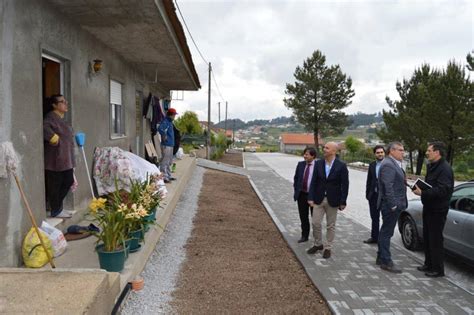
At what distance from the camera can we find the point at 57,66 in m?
5.55

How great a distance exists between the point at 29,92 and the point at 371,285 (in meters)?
4.45

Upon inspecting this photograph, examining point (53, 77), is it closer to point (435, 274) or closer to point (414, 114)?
point (435, 274)

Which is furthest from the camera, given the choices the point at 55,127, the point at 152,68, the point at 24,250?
the point at 152,68

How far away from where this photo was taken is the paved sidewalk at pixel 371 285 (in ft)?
13.5

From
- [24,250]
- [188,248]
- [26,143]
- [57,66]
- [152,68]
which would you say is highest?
[152,68]

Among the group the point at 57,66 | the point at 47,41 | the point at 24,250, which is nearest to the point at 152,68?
the point at 57,66

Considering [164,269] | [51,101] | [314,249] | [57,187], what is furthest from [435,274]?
[51,101]

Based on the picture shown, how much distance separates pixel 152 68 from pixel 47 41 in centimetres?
556

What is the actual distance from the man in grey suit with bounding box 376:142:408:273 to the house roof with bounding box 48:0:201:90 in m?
3.53

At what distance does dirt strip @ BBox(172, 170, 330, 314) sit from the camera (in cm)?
410

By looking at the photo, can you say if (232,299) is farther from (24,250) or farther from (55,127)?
(55,127)

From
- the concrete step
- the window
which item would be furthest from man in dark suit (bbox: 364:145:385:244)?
the window

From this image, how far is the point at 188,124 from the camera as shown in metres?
40.3

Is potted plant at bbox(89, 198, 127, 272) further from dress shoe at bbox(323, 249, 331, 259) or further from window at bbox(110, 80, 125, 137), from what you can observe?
window at bbox(110, 80, 125, 137)
